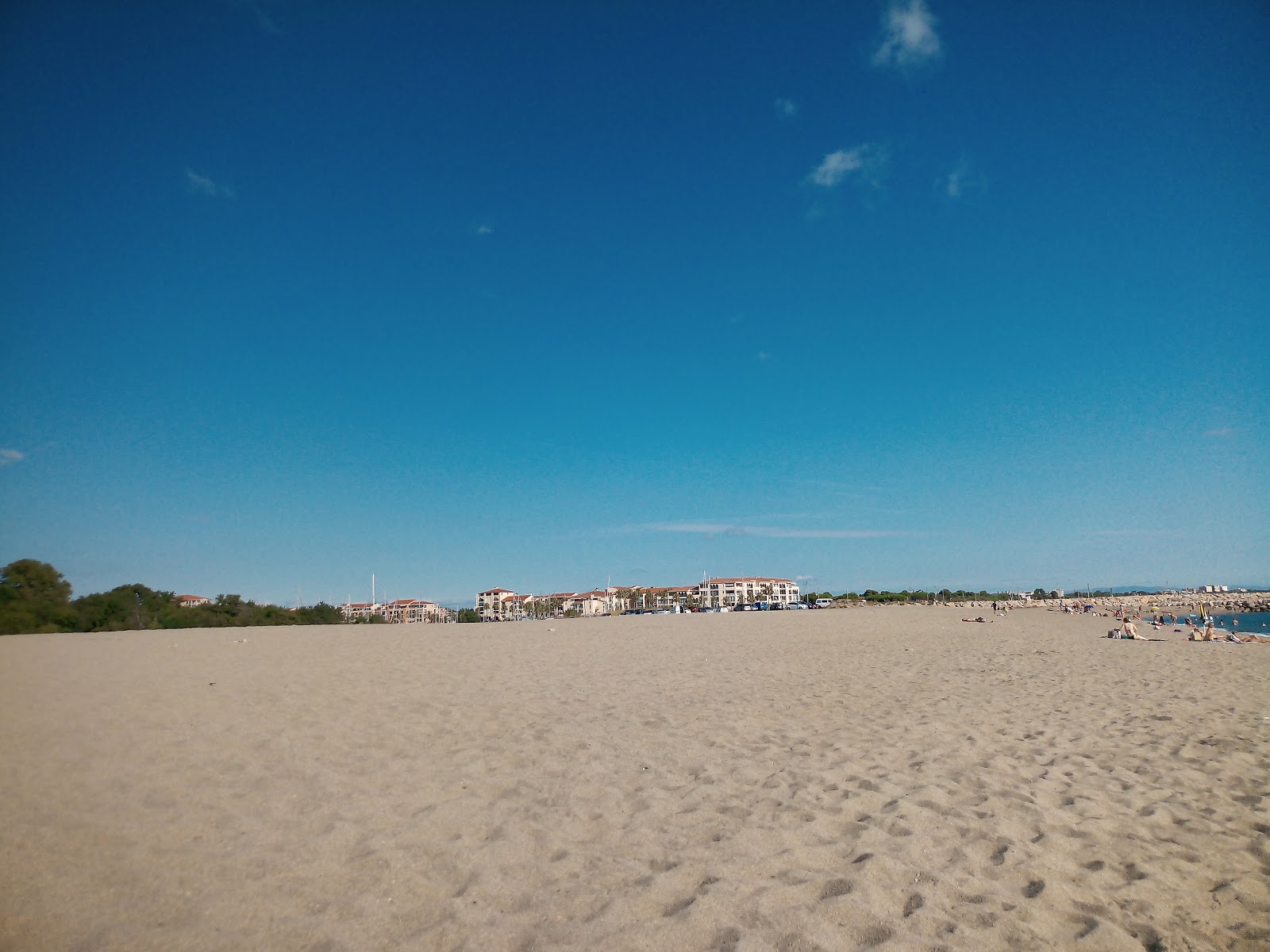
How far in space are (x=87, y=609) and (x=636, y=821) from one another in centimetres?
4833

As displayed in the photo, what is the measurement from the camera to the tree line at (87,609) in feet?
110

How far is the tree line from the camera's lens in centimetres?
3341

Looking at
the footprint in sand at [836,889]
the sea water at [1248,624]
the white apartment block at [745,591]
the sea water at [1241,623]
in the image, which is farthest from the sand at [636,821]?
the white apartment block at [745,591]

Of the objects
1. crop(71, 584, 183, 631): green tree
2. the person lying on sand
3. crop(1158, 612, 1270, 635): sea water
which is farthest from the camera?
crop(1158, 612, 1270, 635): sea water

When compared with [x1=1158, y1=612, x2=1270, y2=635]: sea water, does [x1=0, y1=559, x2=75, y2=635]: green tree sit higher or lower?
higher

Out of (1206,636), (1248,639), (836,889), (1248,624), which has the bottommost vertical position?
(1248,624)

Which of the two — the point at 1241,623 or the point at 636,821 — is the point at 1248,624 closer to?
the point at 1241,623

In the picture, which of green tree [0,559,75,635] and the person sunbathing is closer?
the person sunbathing

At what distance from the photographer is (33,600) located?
34.7m

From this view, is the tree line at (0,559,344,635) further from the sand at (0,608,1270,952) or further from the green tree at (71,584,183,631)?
the sand at (0,608,1270,952)

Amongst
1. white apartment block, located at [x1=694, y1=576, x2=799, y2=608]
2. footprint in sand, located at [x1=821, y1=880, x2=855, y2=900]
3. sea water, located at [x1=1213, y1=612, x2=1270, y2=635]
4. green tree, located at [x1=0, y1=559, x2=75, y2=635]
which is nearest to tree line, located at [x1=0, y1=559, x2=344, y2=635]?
green tree, located at [x1=0, y1=559, x2=75, y2=635]

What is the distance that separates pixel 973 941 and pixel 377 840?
138 inches

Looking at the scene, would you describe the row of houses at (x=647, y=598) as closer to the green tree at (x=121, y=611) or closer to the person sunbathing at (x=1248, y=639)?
the green tree at (x=121, y=611)

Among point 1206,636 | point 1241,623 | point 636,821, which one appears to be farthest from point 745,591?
point 636,821
